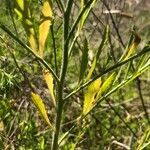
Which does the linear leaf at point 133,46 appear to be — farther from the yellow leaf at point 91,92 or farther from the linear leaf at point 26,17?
the linear leaf at point 26,17

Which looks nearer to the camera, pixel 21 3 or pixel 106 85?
pixel 21 3

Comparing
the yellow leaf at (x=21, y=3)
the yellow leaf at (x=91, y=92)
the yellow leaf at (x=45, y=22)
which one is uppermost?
the yellow leaf at (x=21, y=3)

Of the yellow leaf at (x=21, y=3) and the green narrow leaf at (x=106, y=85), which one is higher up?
the yellow leaf at (x=21, y=3)

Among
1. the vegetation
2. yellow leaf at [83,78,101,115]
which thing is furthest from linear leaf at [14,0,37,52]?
yellow leaf at [83,78,101,115]

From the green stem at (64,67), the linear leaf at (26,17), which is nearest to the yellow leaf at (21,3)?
the linear leaf at (26,17)

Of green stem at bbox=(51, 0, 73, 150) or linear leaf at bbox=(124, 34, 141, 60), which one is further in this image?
linear leaf at bbox=(124, 34, 141, 60)

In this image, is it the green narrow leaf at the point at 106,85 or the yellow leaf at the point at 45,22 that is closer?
the yellow leaf at the point at 45,22

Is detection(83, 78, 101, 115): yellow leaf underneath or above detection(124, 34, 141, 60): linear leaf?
underneath

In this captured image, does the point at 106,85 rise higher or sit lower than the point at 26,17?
lower

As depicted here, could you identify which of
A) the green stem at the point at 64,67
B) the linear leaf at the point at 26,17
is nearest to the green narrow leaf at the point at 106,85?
the green stem at the point at 64,67

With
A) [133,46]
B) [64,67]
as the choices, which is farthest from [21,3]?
[133,46]

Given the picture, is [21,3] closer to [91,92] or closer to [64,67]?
[64,67]

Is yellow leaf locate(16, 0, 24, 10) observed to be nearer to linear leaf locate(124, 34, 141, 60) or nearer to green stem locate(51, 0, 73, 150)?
green stem locate(51, 0, 73, 150)
